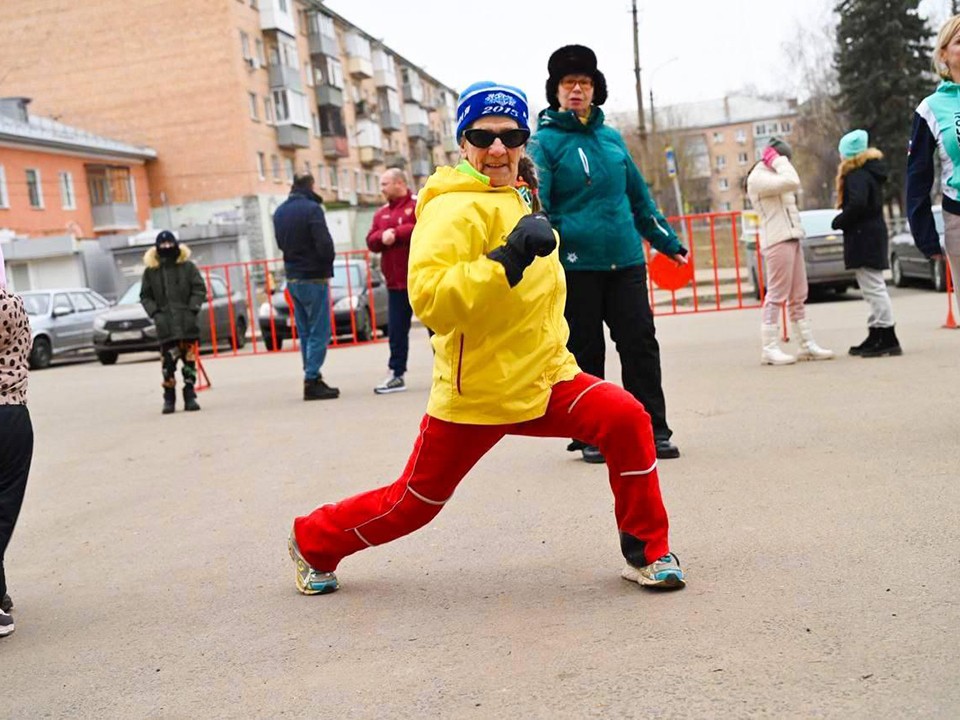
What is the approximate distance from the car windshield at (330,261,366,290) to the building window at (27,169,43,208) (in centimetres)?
2816

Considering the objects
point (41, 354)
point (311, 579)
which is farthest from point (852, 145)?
point (41, 354)

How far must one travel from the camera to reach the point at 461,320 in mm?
3492

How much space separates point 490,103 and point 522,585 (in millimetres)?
1756

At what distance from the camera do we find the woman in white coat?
33.8ft


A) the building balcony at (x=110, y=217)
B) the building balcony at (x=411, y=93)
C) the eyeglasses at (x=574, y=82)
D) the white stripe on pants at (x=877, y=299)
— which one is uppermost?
the building balcony at (x=411, y=93)

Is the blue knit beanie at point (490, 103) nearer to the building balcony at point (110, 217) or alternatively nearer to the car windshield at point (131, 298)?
the car windshield at point (131, 298)

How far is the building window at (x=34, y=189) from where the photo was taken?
43.8 meters

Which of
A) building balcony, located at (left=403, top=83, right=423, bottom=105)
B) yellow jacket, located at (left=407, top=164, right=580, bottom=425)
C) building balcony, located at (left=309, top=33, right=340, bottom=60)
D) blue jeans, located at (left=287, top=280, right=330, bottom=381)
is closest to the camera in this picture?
yellow jacket, located at (left=407, top=164, right=580, bottom=425)

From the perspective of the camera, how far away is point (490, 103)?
3.82m

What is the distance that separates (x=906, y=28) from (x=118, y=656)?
5080 cm

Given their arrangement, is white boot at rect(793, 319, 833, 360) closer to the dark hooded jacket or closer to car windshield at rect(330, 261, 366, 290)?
the dark hooded jacket

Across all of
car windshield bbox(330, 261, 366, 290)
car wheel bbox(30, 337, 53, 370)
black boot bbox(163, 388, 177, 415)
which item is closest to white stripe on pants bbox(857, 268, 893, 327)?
black boot bbox(163, 388, 177, 415)

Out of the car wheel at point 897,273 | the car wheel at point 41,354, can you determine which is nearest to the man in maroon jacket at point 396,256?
the car wheel at point 897,273

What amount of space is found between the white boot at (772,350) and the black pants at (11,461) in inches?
296
